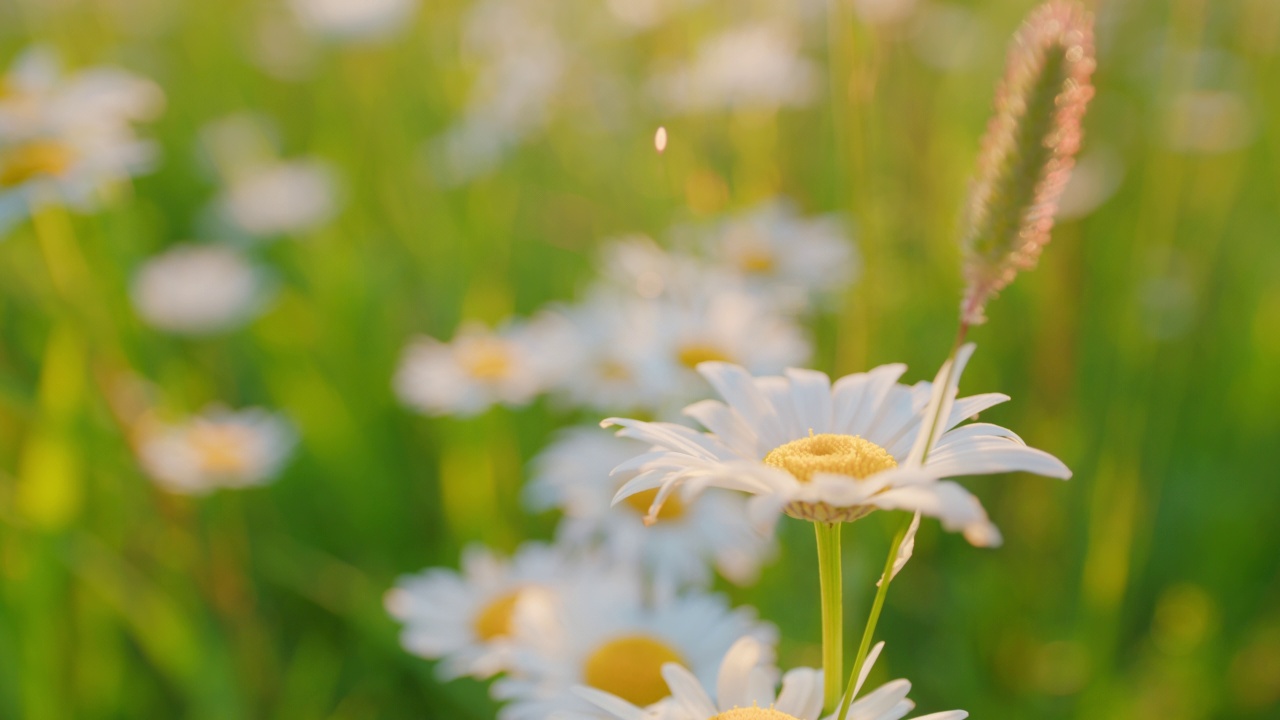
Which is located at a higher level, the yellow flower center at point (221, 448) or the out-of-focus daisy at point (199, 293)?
the out-of-focus daisy at point (199, 293)

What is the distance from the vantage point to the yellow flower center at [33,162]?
1060 mm

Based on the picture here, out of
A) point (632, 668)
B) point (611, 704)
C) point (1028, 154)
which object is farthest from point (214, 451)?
point (1028, 154)

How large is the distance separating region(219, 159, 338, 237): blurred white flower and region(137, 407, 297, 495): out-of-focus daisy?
62cm

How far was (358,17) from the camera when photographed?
2219 millimetres

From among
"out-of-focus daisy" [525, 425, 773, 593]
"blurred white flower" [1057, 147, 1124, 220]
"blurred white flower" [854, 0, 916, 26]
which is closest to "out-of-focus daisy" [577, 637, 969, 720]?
"out-of-focus daisy" [525, 425, 773, 593]

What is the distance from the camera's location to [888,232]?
1605mm

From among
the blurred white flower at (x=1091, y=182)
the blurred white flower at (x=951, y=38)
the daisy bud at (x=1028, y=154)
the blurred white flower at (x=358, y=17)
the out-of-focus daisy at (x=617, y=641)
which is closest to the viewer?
the daisy bud at (x=1028, y=154)

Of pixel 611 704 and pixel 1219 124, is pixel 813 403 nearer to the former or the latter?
pixel 611 704

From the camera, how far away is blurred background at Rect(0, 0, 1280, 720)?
3.52 feet

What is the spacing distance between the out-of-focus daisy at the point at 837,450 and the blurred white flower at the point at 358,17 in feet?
6.39

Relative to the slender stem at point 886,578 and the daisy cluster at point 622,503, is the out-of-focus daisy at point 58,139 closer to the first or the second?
the daisy cluster at point 622,503

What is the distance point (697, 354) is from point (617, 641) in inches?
15.7

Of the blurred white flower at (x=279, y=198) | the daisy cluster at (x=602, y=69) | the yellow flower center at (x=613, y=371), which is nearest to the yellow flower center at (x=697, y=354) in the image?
the yellow flower center at (x=613, y=371)

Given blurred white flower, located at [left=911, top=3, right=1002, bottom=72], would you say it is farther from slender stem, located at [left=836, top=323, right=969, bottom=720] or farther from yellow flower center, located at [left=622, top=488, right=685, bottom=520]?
slender stem, located at [left=836, top=323, right=969, bottom=720]
